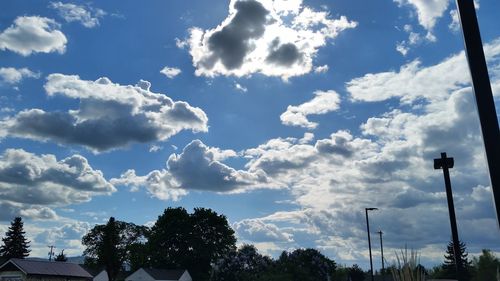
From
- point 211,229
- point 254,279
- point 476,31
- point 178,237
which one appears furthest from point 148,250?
point 476,31

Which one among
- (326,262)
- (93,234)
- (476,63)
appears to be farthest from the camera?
(93,234)

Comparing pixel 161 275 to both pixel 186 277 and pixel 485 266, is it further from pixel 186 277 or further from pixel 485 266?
pixel 485 266

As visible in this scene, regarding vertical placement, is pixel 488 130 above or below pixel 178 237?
below

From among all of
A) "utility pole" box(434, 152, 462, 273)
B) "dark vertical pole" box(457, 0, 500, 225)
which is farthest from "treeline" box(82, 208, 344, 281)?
"dark vertical pole" box(457, 0, 500, 225)

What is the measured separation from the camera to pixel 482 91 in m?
3.91

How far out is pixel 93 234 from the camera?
4001 inches

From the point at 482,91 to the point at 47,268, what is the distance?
181 feet

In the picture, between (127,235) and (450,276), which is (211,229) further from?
(450,276)

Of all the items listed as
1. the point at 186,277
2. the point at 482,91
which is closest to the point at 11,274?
the point at 186,277

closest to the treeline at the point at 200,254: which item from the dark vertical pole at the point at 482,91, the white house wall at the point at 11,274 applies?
the white house wall at the point at 11,274

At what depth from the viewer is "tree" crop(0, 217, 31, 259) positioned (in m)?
93.3

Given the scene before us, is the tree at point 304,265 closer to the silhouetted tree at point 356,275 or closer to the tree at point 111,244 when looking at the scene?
the silhouetted tree at point 356,275

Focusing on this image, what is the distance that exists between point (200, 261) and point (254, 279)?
26.7 m

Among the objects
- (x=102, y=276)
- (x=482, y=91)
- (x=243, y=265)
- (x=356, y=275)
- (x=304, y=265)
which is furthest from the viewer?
(x=102, y=276)
